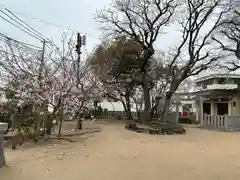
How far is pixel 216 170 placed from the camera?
23.7 ft

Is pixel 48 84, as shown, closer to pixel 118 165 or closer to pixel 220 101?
pixel 118 165

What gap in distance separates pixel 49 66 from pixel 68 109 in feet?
6.59

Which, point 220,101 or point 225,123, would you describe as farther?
point 220,101

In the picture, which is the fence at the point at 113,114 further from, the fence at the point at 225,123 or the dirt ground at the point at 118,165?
the dirt ground at the point at 118,165

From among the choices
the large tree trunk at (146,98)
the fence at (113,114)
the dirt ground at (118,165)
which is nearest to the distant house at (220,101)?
the large tree trunk at (146,98)

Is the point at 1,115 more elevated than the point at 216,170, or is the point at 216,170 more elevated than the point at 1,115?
the point at 1,115

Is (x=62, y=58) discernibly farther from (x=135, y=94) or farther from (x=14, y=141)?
(x=135, y=94)

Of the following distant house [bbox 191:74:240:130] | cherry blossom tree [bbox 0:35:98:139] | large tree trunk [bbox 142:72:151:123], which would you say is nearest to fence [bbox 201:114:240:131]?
distant house [bbox 191:74:240:130]

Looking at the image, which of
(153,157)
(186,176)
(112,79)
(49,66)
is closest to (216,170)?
(186,176)

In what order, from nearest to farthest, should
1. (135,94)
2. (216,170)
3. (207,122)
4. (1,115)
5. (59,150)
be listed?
(216,170), (59,150), (1,115), (207,122), (135,94)

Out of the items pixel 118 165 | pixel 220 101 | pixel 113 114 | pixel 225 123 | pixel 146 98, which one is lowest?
pixel 118 165

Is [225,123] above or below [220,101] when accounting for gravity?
below

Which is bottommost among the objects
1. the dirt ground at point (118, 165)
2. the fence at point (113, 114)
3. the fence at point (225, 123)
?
the dirt ground at point (118, 165)

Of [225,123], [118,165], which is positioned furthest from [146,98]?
[118,165]
